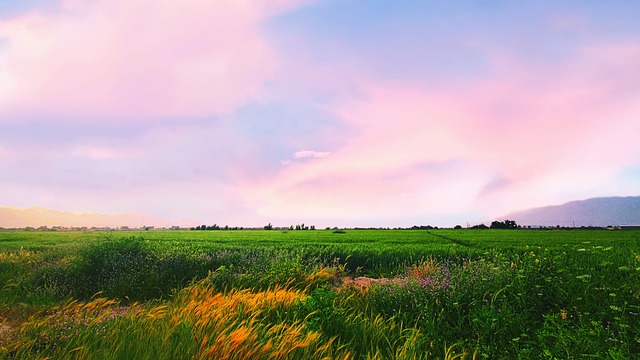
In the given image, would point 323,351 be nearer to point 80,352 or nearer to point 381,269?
point 80,352

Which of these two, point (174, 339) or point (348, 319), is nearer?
point (174, 339)

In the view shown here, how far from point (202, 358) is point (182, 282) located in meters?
8.10

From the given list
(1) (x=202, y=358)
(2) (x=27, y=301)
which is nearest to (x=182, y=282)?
(2) (x=27, y=301)

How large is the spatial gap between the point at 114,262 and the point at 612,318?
12.5 metres

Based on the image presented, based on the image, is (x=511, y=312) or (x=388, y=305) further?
(x=388, y=305)

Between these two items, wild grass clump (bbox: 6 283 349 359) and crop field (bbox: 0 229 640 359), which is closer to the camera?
wild grass clump (bbox: 6 283 349 359)

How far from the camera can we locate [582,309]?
251 inches

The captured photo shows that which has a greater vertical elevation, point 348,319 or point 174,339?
point 174,339

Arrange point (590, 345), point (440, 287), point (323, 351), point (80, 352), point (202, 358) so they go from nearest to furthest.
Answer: point (202, 358) < point (80, 352) < point (323, 351) < point (590, 345) < point (440, 287)

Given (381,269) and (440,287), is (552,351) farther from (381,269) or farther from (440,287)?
(381,269)

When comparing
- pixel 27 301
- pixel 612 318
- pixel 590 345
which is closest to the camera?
pixel 590 345

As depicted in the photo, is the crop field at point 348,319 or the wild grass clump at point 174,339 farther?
the crop field at point 348,319

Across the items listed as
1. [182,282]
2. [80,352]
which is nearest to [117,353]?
[80,352]

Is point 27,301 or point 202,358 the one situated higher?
point 202,358
